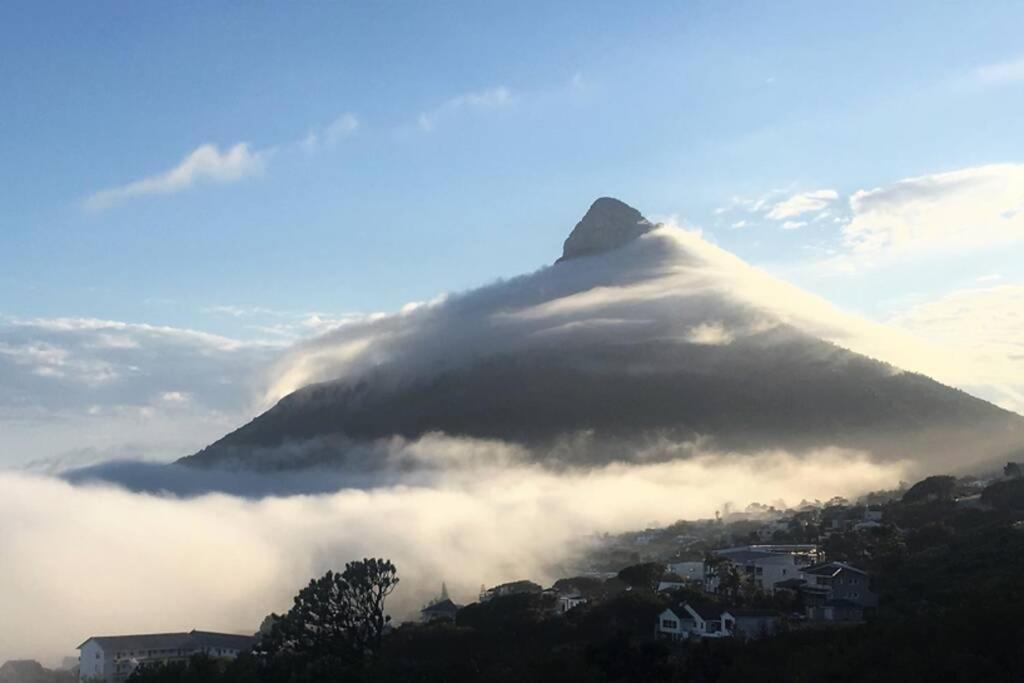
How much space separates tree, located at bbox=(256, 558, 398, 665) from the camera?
71188mm

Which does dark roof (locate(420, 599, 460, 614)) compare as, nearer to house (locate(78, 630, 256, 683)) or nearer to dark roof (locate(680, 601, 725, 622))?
house (locate(78, 630, 256, 683))

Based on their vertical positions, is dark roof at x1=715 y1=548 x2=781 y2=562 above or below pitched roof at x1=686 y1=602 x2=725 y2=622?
above

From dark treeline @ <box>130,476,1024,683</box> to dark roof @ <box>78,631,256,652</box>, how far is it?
35211mm

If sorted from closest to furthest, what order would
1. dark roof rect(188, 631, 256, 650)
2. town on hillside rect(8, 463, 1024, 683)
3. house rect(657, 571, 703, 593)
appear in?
town on hillside rect(8, 463, 1024, 683) → house rect(657, 571, 703, 593) → dark roof rect(188, 631, 256, 650)

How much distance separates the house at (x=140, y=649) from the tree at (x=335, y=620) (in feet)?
131

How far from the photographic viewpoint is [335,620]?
242 ft

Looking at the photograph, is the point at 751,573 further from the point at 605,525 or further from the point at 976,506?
the point at 605,525

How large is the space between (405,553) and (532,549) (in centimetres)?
1823

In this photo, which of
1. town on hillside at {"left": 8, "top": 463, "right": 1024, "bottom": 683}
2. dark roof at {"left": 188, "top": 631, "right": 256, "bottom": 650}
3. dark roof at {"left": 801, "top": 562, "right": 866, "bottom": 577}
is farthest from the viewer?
dark roof at {"left": 188, "top": 631, "right": 256, "bottom": 650}

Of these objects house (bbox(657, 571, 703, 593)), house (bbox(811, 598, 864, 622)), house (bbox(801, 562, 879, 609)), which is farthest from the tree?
house (bbox(801, 562, 879, 609))

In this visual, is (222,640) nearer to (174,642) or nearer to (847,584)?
(174,642)

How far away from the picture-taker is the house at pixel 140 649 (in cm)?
11294

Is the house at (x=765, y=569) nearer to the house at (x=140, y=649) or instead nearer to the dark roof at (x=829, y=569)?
the dark roof at (x=829, y=569)

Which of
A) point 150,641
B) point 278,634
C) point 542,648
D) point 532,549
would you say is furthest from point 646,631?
point 532,549
